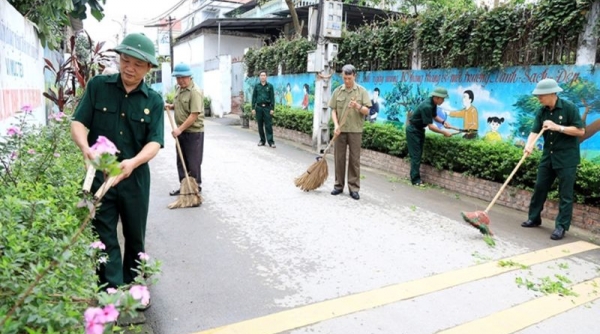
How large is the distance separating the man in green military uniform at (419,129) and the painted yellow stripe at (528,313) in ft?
12.6

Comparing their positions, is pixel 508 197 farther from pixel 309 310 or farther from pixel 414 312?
pixel 309 310

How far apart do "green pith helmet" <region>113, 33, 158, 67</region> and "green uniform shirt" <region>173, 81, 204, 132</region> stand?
2.97 meters

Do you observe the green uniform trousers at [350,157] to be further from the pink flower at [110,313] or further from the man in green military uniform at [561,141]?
the pink flower at [110,313]

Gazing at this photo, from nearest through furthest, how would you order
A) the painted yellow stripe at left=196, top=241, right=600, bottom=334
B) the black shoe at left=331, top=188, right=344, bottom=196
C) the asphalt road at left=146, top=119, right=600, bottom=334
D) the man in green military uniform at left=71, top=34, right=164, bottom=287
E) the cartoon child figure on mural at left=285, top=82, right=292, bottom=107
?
the man in green military uniform at left=71, top=34, right=164, bottom=287, the painted yellow stripe at left=196, top=241, right=600, bottom=334, the asphalt road at left=146, top=119, right=600, bottom=334, the black shoe at left=331, top=188, right=344, bottom=196, the cartoon child figure on mural at left=285, top=82, right=292, bottom=107

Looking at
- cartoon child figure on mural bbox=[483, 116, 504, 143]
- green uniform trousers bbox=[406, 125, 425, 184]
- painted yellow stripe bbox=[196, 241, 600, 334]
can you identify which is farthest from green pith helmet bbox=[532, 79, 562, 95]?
green uniform trousers bbox=[406, 125, 425, 184]

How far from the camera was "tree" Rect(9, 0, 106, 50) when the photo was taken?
205 inches

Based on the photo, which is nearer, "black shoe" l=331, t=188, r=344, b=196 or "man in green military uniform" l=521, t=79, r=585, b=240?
"man in green military uniform" l=521, t=79, r=585, b=240

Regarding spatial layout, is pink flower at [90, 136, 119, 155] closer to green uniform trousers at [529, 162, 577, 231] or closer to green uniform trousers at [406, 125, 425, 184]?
green uniform trousers at [529, 162, 577, 231]

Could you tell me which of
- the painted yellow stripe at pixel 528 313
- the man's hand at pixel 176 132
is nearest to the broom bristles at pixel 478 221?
the painted yellow stripe at pixel 528 313

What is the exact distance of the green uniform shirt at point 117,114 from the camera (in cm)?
282

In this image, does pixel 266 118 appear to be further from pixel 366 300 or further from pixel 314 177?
pixel 366 300

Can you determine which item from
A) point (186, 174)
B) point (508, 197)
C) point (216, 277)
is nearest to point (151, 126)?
point (216, 277)

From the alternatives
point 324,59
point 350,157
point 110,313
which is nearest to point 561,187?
point 350,157

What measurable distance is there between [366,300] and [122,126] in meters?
2.09
